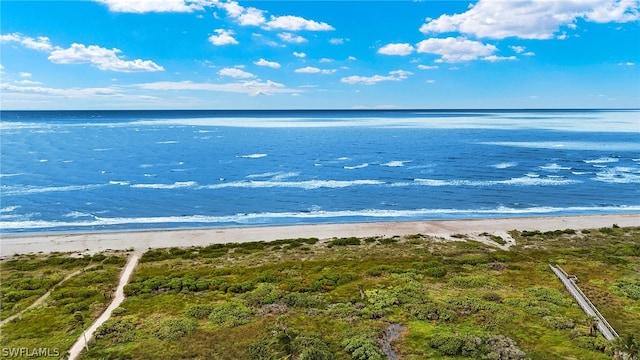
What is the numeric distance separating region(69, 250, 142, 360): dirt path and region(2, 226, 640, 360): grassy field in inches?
33.4

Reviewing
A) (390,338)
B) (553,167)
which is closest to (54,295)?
(390,338)

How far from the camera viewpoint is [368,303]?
3566cm

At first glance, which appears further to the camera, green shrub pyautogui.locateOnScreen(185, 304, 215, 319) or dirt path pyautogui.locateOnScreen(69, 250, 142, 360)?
green shrub pyautogui.locateOnScreen(185, 304, 215, 319)

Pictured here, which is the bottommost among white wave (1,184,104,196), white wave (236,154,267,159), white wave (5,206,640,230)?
white wave (5,206,640,230)

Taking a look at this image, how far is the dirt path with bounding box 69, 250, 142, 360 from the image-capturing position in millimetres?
29078

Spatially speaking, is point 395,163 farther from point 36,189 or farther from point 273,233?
point 36,189

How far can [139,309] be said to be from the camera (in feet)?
114

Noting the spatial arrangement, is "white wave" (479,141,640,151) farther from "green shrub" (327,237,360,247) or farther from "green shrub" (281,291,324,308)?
"green shrub" (281,291,324,308)

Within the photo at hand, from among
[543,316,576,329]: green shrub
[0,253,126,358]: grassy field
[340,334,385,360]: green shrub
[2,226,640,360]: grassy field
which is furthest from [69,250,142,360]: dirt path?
[543,316,576,329]: green shrub

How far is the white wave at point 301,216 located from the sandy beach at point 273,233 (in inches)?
233

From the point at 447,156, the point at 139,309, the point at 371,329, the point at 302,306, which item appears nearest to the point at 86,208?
the point at 139,309

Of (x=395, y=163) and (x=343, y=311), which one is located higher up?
(x=395, y=163)

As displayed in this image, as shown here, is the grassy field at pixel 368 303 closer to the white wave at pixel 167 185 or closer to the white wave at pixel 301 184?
the white wave at pixel 301 184

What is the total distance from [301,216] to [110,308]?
3757 cm
